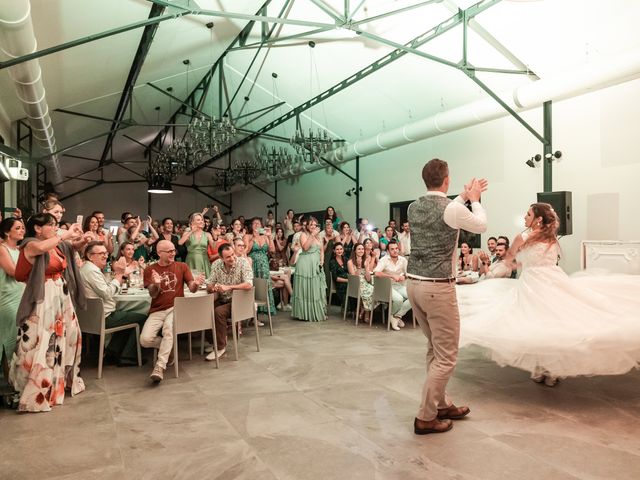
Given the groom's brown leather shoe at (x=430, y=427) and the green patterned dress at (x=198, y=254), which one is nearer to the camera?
the groom's brown leather shoe at (x=430, y=427)

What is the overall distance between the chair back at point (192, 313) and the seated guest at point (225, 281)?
482 mm

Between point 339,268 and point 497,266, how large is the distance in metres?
2.60

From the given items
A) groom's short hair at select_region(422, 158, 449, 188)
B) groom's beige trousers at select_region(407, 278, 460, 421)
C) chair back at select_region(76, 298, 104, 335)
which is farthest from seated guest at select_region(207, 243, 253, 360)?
groom's short hair at select_region(422, 158, 449, 188)

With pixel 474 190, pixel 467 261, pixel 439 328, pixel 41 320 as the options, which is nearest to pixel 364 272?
pixel 467 261

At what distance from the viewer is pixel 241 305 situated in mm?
4883

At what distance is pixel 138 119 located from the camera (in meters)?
13.4

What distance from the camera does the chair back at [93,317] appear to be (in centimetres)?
409

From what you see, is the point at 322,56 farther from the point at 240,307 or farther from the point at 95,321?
the point at 95,321

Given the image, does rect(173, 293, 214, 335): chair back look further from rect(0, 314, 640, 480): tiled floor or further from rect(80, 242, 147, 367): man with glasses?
rect(80, 242, 147, 367): man with glasses

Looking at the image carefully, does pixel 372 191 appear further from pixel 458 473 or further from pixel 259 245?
pixel 458 473

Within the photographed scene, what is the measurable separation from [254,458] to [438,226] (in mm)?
1640

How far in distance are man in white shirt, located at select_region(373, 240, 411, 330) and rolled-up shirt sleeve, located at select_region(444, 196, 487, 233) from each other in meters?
3.76

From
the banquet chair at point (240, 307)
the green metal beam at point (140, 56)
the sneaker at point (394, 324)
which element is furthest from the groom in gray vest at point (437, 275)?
the green metal beam at point (140, 56)

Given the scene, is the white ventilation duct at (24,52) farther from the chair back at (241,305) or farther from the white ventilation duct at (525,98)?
the white ventilation duct at (525,98)
